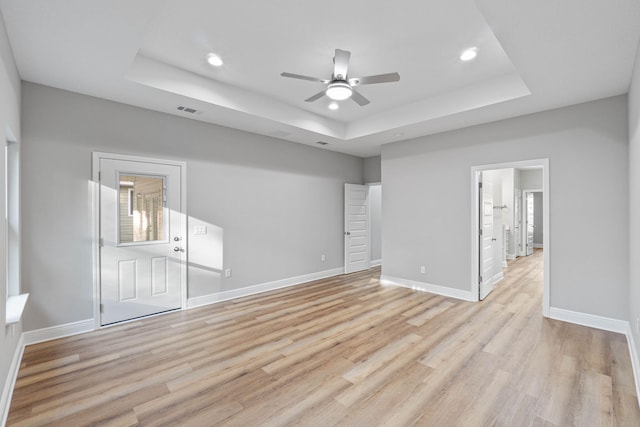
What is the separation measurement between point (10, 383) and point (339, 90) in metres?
3.70

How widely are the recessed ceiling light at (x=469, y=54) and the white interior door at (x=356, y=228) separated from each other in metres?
3.70

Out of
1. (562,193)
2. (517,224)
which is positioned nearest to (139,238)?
(562,193)

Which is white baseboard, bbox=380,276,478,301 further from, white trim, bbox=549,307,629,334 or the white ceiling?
the white ceiling

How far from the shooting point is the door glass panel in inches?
148

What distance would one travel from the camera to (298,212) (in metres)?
5.77

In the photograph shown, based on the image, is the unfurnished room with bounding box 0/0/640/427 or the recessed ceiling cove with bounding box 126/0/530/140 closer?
the unfurnished room with bounding box 0/0/640/427

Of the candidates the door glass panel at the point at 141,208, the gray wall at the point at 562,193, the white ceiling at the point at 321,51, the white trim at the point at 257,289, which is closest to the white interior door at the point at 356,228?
the white trim at the point at 257,289

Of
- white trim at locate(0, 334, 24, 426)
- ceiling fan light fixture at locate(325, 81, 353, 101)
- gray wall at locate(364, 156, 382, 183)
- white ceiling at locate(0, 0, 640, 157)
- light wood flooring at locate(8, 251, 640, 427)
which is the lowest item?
light wood flooring at locate(8, 251, 640, 427)

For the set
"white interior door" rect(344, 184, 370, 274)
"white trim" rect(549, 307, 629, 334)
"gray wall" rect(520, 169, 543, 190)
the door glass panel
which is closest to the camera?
"white trim" rect(549, 307, 629, 334)

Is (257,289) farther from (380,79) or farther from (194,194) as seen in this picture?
(380,79)

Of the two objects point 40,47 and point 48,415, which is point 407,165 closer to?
point 40,47

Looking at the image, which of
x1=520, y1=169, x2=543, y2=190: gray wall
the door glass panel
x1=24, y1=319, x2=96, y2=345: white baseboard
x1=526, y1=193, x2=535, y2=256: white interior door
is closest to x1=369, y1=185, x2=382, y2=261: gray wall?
the door glass panel

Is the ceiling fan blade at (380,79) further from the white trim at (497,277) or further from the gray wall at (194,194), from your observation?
the white trim at (497,277)

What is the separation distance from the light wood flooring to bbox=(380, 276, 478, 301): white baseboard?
2.05ft
